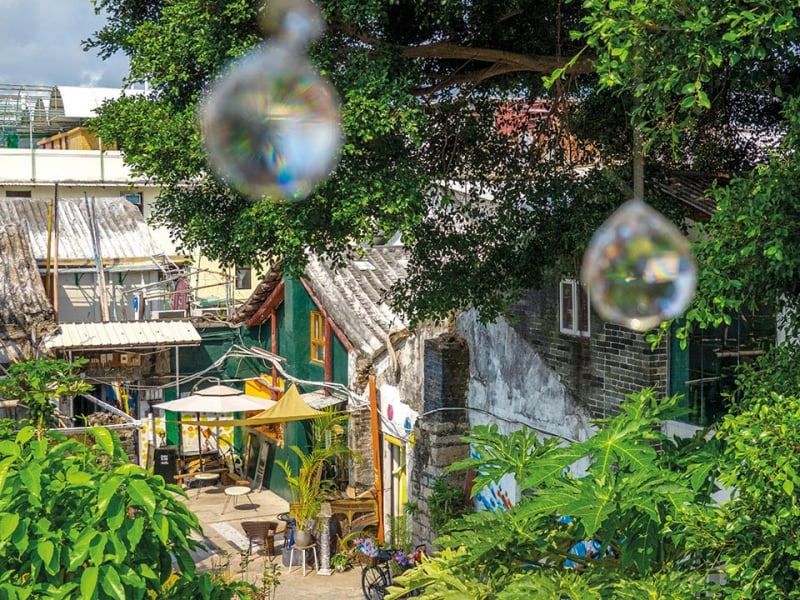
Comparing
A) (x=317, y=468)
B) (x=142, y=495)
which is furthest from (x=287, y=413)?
(x=142, y=495)

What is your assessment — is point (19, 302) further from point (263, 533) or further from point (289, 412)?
point (263, 533)

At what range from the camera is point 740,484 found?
4785 millimetres

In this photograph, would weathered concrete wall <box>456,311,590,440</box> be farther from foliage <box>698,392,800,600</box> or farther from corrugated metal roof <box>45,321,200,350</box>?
corrugated metal roof <box>45,321,200,350</box>

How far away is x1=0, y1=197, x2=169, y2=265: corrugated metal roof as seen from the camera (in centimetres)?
2325

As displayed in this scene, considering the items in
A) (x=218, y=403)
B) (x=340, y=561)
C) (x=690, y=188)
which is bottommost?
(x=340, y=561)

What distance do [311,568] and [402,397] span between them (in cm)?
283

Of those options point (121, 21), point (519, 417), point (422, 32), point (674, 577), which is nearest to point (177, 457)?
point (519, 417)

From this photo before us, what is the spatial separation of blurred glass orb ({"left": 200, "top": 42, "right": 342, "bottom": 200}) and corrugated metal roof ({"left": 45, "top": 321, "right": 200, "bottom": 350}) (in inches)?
438

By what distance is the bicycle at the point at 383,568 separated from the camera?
42.8 feet

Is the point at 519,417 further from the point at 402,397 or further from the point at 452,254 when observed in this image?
the point at 402,397

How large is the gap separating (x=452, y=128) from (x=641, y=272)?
15.6ft

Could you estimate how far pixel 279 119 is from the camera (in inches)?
330

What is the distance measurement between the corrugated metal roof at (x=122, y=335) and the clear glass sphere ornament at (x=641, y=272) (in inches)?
537

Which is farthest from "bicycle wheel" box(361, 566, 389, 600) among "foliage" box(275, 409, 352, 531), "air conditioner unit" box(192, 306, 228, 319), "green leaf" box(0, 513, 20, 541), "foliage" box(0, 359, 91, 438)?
"air conditioner unit" box(192, 306, 228, 319)
